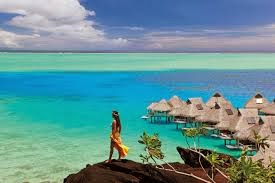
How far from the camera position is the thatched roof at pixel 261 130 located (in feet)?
69.6

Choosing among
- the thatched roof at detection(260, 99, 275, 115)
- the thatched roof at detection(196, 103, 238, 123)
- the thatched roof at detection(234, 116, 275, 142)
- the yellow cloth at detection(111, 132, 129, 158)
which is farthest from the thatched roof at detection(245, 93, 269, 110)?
the yellow cloth at detection(111, 132, 129, 158)

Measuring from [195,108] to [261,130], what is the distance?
890 centimetres

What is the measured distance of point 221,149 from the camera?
23.9 m

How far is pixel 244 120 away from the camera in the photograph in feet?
78.8

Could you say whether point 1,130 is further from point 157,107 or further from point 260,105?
point 260,105

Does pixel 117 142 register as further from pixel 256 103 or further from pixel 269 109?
pixel 256 103

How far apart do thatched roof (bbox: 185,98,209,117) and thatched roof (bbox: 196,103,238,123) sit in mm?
1612

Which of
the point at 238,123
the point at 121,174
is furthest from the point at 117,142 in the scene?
the point at 238,123

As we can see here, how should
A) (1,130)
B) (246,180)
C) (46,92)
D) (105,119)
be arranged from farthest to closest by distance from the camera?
(46,92) → (105,119) → (1,130) → (246,180)

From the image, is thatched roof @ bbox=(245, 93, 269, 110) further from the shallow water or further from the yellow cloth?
the yellow cloth

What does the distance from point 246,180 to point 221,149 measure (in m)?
17.5

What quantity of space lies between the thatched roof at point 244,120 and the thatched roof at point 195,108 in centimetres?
503

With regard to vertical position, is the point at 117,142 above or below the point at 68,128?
above

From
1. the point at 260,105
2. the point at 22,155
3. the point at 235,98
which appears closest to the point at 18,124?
the point at 22,155
